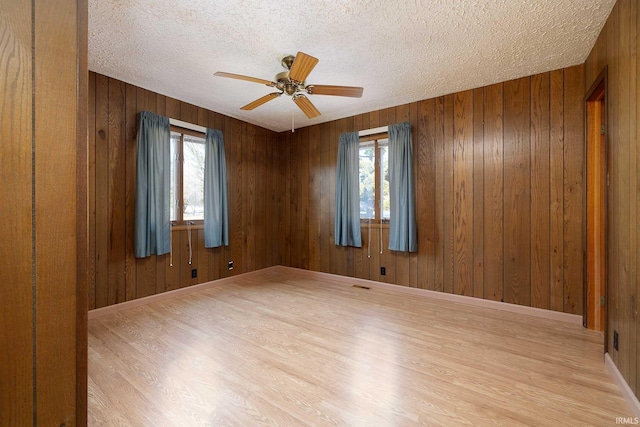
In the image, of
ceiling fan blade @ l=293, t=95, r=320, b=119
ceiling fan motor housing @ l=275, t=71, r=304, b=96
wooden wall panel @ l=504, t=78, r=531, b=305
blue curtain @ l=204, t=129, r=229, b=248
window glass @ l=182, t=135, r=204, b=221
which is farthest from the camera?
blue curtain @ l=204, t=129, r=229, b=248

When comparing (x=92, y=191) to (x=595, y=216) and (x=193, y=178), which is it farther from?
(x=595, y=216)

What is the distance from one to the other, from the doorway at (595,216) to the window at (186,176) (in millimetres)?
4266

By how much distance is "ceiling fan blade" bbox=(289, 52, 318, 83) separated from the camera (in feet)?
6.66

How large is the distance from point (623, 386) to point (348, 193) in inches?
123

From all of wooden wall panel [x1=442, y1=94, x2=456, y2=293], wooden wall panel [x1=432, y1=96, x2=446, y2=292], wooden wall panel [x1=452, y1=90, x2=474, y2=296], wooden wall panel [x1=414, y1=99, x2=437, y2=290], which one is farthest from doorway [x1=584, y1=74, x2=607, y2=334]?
wooden wall panel [x1=414, y1=99, x2=437, y2=290]

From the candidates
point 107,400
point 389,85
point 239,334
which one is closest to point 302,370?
point 239,334

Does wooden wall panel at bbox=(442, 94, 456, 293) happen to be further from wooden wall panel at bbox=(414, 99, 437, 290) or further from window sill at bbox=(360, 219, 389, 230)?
window sill at bbox=(360, 219, 389, 230)

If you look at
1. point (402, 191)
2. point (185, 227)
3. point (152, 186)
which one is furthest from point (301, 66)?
point (185, 227)

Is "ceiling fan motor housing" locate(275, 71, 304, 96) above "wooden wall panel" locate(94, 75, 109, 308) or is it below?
above

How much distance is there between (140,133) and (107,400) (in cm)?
262

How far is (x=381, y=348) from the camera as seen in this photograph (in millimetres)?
2234

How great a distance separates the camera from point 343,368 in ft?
6.37

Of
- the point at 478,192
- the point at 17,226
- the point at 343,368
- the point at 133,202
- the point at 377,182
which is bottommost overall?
the point at 343,368

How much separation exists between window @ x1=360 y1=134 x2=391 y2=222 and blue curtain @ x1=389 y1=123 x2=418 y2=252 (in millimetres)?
191
